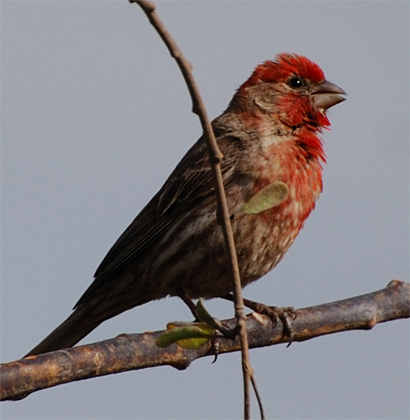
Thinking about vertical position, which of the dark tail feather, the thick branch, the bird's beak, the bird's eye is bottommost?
the thick branch

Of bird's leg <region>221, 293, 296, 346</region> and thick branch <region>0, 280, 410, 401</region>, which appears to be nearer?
thick branch <region>0, 280, 410, 401</region>

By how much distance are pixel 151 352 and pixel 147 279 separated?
2345 mm

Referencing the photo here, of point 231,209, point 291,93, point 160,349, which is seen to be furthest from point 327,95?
point 160,349

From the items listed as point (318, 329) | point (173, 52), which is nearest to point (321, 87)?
point (318, 329)

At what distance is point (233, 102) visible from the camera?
28.0ft

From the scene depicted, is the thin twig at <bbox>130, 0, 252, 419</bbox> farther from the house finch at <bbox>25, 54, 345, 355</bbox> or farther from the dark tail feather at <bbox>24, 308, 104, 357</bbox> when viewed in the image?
the dark tail feather at <bbox>24, 308, 104, 357</bbox>

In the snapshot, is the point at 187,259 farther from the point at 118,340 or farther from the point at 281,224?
the point at 118,340

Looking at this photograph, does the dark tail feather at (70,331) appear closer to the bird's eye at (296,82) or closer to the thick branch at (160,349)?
the thick branch at (160,349)

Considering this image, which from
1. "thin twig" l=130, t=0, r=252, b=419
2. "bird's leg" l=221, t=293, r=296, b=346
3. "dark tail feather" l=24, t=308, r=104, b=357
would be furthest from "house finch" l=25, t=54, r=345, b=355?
"thin twig" l=130, t=0, r=252, b=419

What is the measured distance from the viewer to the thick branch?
4.69m

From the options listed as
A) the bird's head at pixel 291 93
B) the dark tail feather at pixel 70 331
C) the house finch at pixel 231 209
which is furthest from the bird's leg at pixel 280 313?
the bird's head at pixel 291 93

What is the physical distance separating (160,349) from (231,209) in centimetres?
190

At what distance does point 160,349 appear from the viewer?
17.8ft

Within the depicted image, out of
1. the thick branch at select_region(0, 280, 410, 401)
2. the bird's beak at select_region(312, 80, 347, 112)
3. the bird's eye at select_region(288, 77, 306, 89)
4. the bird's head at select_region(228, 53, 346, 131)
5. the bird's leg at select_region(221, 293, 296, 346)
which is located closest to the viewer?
the thick branch at select_region(0, 280, 410, 401)
